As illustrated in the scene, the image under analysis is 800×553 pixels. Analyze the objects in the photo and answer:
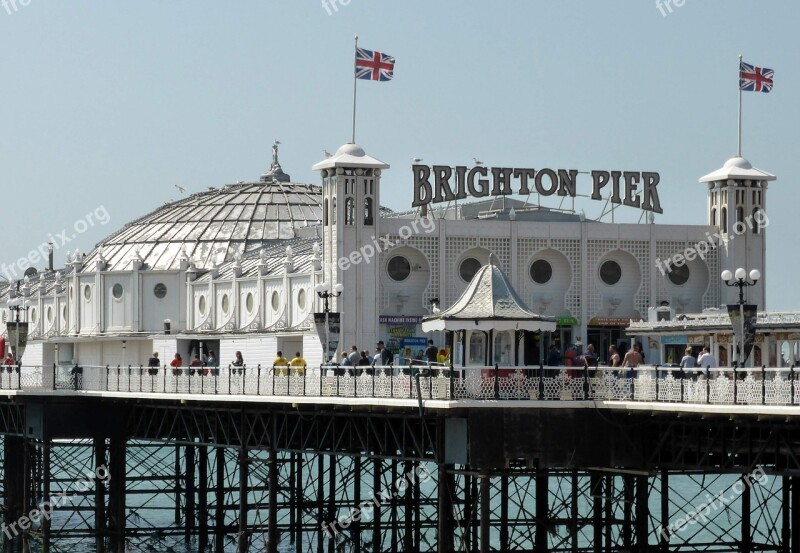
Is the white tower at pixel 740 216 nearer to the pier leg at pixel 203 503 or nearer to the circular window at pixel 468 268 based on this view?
the circular window at pixel 468 268

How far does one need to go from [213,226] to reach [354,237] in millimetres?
50990

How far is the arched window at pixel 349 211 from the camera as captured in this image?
70.3m

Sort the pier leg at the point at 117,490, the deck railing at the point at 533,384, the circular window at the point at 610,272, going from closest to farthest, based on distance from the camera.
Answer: the deck railing at the point at 533,384, the pier leg at the point at 117,490, the circular window at the point at 610,272

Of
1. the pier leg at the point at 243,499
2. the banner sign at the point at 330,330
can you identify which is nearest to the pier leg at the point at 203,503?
the pier leg at the point at 243,499

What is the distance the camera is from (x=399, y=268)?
237 feet

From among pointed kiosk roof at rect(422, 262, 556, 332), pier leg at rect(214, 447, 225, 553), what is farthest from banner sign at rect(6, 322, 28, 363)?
pointed kiosk roof at rect(422, 262, 556, 332)

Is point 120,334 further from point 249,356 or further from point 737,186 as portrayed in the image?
point 737,186

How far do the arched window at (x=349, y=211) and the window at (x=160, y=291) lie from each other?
39.2 meters

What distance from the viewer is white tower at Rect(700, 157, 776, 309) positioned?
238 feet

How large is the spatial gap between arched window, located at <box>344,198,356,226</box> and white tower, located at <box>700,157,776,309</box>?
1440 cm

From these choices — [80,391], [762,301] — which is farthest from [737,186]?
[80,391]

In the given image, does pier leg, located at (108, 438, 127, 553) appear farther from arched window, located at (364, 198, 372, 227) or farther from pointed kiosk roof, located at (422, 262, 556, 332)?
pointed kiosk roof, located at (422, 262, 556, 332)

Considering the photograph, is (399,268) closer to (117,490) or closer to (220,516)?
(220,516)

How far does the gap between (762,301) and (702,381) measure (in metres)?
35.4
